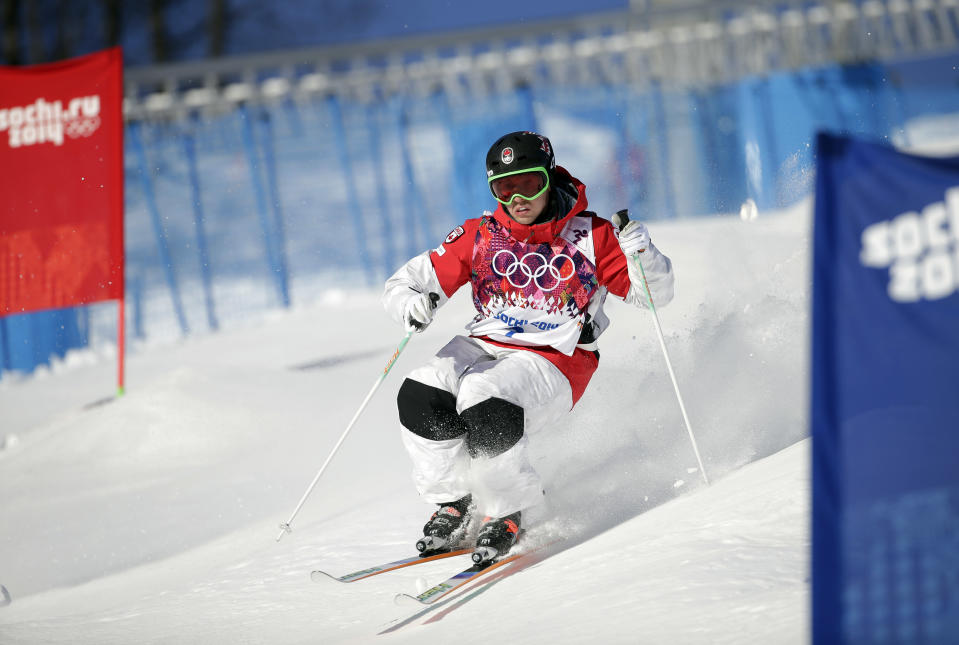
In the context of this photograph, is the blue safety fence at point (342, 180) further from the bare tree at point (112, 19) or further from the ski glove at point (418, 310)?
the bare tree at point (112, 19)

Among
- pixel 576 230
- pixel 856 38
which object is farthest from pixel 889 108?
pixel 576 230

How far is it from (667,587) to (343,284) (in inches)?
344

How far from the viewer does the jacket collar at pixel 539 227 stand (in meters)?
3.59

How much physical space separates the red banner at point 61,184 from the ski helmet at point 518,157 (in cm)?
314

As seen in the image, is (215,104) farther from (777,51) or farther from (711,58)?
(777,51)

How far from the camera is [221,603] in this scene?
336 cm

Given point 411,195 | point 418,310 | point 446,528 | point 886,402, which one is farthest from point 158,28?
point 886,402

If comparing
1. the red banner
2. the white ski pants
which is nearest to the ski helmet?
the white ski pants

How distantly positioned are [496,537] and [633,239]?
46.3 inches

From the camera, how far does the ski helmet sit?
11.4 ft

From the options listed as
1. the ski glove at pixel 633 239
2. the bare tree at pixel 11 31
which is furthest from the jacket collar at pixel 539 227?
the bare tree at pixel 11 31

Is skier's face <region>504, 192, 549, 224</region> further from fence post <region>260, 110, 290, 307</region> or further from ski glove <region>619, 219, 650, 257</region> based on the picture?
fence post <region>260, 110, 290, 307</region>

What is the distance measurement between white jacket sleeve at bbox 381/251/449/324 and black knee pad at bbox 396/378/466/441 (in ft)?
1.11

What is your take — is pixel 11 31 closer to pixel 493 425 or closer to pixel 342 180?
pixel 342 180
